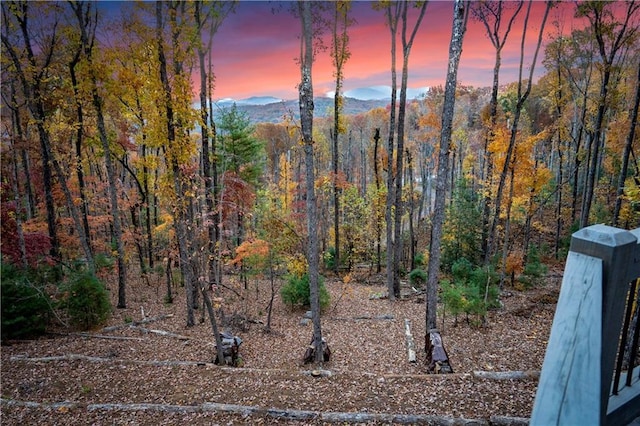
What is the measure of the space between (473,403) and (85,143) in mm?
18532

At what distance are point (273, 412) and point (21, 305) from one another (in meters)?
8.17

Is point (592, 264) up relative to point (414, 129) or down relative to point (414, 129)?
down

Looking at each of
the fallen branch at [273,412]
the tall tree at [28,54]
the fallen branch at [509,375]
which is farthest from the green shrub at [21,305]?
the fallen branch at [509,375]

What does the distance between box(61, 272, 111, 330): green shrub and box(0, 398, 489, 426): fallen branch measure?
4040 millimetres

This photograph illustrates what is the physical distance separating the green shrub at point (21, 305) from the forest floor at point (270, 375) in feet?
1.22

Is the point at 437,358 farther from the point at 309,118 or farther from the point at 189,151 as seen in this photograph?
the point at 189,151

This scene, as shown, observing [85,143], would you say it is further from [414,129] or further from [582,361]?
[414,129]

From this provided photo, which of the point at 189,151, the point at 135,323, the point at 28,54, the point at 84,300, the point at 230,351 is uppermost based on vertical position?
the point at 28,54

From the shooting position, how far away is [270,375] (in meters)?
A: 6.82

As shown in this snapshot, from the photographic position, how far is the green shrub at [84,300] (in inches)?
379

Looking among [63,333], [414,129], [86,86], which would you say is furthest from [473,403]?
[414,129]

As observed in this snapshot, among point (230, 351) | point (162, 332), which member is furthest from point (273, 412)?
point (162, 332)

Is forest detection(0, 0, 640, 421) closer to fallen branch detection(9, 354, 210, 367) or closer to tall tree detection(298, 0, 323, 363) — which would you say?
tall tree detection(298, 0, 323, 363)

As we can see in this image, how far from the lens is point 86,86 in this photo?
11023 mm
